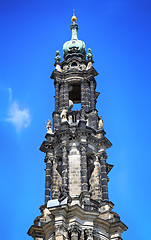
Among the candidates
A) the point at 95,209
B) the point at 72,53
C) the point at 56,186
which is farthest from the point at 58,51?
the point at 95,209

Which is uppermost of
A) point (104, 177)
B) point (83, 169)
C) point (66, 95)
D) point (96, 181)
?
point (66, 95)

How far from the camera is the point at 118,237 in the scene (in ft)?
112

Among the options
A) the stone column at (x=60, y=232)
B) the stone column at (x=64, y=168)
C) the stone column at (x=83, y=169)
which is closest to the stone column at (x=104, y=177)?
the stone column at (x=83, y=169)

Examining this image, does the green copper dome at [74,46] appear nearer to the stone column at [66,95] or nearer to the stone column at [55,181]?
the stone column at [66,95]

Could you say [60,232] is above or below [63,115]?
below

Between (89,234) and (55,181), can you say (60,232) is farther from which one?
(55,181)

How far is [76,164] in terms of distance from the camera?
3753 centimetres

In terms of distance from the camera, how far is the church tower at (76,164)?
1277 inches

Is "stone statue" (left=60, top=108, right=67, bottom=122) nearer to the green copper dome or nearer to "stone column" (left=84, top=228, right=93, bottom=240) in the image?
the green copper dome

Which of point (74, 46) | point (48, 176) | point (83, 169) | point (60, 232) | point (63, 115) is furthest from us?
point (74, 46)

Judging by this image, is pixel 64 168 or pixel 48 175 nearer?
pixel 64 168

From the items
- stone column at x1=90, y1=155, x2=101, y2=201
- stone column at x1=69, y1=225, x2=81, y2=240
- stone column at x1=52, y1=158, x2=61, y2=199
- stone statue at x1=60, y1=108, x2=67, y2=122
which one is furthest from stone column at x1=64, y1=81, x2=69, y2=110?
stone column at x1=69, y1=225, x2=81, y2=240

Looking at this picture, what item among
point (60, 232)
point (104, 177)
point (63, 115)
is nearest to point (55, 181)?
point (104, 177)

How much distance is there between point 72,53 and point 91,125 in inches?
391
